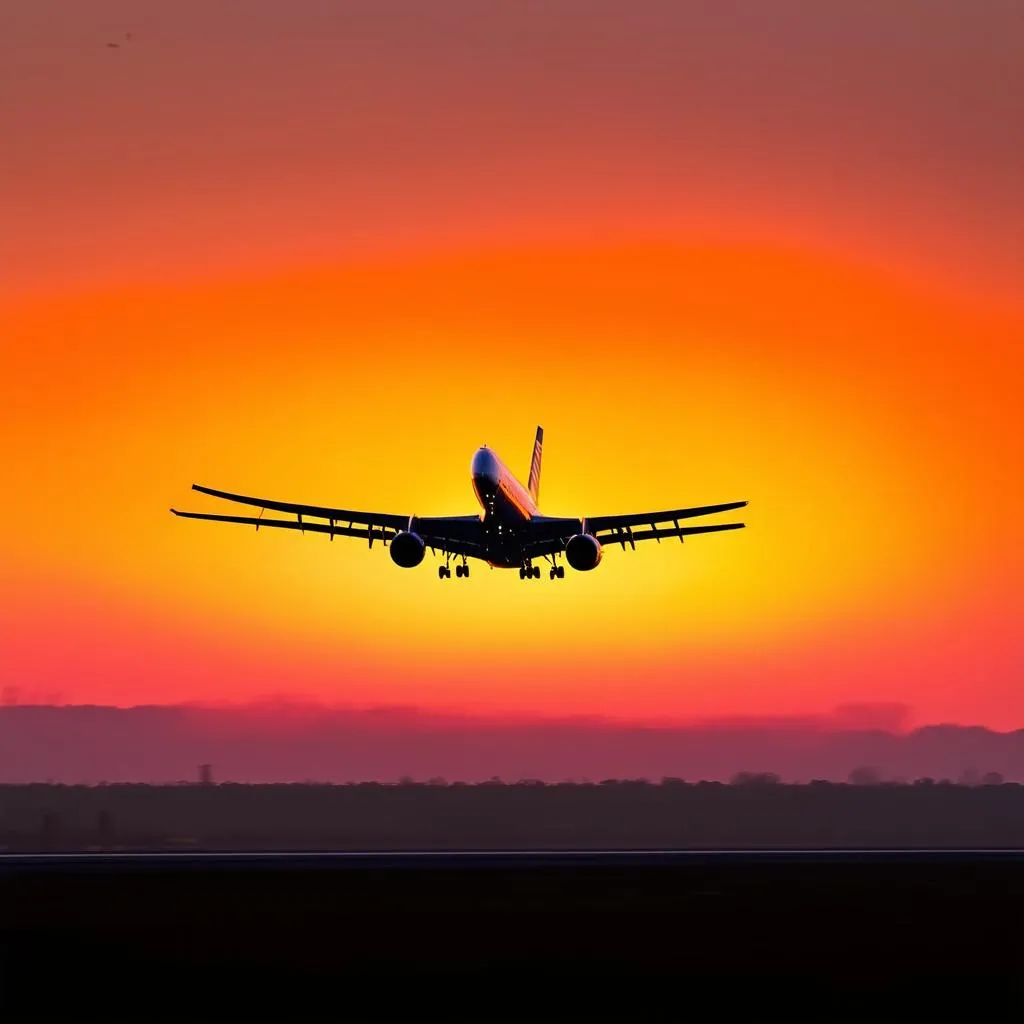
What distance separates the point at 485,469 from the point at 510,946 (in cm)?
4443

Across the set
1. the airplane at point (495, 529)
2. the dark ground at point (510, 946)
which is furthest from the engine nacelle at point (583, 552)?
the dark ground at point (510, 946)

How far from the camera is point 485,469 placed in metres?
92.5

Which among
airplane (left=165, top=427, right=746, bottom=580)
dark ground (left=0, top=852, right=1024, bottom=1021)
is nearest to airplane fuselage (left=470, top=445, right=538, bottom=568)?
airplane (left=165, top=427, right=746, bottom=580)

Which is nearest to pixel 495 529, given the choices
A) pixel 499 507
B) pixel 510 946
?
pixel 499 507

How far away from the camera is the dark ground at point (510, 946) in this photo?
4597cm

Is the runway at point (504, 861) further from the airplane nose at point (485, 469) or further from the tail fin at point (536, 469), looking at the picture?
the tail fin at point (536, 469)

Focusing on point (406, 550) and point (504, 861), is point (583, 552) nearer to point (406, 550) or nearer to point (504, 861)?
point (406, 550)

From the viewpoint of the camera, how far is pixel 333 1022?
143 ft

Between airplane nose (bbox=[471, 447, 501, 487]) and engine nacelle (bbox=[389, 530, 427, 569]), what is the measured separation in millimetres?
4679

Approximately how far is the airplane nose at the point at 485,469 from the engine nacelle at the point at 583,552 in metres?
5.15

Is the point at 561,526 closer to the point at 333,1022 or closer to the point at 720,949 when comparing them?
the point at 720,949

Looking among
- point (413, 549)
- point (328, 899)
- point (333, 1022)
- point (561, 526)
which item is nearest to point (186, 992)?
point (333, 1022)

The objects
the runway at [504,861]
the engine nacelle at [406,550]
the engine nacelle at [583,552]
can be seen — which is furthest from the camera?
the engine nacelle at [583,552]

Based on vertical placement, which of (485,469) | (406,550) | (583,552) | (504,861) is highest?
(485,469)
